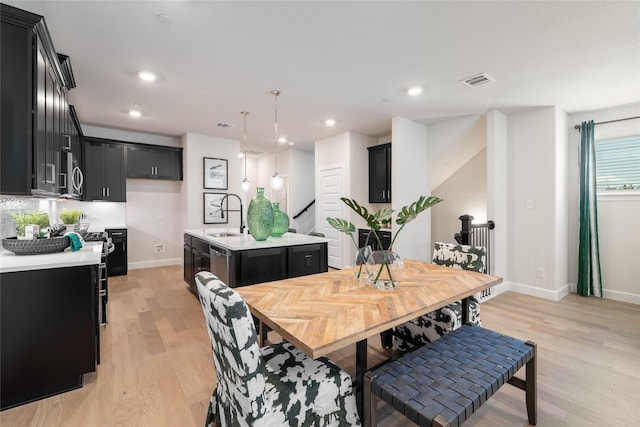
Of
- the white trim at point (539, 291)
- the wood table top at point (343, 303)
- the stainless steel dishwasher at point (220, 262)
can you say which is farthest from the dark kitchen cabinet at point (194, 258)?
the white trim at point (539, 291)

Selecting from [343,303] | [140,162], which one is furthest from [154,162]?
[343,303]

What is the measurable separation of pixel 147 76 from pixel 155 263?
157 inches

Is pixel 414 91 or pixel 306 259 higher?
pixel 414 91

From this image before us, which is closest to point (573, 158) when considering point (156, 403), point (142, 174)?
point (156, 403)

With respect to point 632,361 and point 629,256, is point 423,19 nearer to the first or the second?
point 632,361

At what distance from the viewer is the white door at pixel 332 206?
563 centimetres

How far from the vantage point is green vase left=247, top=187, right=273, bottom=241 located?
10.2 feet

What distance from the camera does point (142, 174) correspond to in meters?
5.46

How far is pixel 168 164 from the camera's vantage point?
571 centimetres

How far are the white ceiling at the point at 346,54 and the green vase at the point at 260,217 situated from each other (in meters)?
1.33

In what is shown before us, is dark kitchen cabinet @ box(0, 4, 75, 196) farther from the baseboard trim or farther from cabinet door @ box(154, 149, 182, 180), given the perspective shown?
the baseboard trim

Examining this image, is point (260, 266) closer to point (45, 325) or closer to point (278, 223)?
point (278, 223)

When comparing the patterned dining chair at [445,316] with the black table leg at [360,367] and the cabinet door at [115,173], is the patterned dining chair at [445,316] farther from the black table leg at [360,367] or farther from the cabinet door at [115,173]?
the cabinet door at [115,173]

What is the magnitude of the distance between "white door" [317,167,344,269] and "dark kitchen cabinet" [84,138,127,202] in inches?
146
